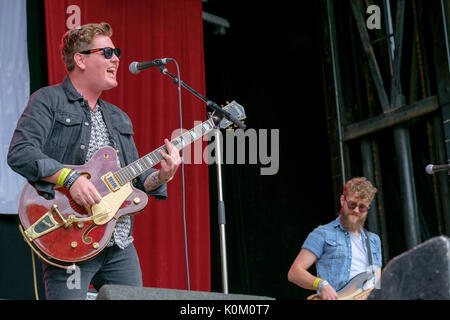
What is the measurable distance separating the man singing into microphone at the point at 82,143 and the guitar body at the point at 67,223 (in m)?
0.05

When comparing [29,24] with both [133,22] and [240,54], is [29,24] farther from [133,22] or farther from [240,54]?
[240,54]

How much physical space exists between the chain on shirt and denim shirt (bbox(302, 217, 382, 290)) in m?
1.55

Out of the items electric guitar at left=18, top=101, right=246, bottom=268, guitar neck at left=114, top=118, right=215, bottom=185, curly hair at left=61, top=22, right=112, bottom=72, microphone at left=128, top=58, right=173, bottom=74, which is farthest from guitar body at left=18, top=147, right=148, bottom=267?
microphone at left=128, top=58, right=173, bottom=74

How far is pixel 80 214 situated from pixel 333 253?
189 centimetres

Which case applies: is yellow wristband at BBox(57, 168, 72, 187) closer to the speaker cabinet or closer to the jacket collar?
the jacket collar

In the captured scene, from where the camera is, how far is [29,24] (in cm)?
496

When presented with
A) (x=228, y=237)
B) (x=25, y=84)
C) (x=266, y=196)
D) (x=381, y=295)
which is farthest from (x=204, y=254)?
(x=381, y=295)

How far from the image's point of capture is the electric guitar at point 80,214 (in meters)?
2.59

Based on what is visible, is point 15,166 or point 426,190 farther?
point 426,190

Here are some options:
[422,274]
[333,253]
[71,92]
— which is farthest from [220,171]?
[422,274]

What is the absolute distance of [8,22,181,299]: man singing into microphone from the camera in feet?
8.48

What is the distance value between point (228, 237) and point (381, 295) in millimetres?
5448

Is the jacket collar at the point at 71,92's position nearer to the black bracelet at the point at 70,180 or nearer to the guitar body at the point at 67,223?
the guitar body at the point at 67,223

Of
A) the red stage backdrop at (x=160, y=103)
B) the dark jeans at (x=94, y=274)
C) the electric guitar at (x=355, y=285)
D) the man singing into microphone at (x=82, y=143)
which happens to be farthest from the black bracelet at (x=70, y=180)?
the red stage backdrop at (x=160, y=103)
